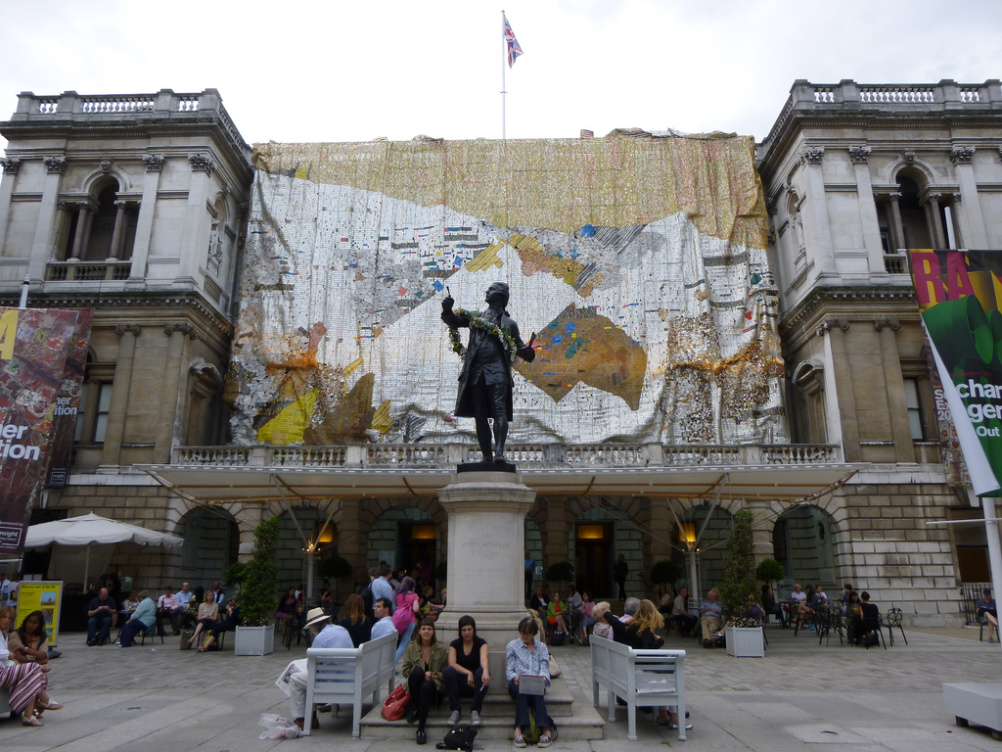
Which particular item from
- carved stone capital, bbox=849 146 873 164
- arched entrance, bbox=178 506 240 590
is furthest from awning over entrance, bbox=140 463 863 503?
carved stone capital, bbox=849 146 873 164

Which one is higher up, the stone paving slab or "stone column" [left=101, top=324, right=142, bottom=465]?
"stone column" [left=101, top=324, right=142, bottom=465]

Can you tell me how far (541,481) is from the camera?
19.1 meters

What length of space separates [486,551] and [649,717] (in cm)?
243

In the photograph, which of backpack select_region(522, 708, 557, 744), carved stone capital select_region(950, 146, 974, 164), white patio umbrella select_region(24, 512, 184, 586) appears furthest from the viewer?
carved stone capital select_region(950, 146, 974, 164)

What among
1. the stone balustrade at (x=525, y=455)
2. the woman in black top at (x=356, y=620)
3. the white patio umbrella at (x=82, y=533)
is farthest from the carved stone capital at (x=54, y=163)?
the woman in black top at (x=356, y=620)

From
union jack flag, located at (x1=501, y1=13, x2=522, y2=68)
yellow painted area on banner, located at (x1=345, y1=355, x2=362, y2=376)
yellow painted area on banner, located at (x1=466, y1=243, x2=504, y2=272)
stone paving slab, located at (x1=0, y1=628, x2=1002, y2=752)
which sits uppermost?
union jack flag, located at (x1=501, y1=13, x2=522, y2=68)

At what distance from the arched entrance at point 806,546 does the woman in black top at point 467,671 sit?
1941cm

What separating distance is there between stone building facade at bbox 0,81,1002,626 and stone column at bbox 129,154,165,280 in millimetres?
79

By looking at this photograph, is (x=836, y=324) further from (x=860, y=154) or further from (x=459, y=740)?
(x=459, y=740)

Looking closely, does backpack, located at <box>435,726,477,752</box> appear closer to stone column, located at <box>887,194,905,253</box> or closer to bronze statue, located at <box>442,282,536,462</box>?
bronze statue, located at <box>442,282,536,462</box>

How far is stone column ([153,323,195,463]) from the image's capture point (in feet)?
77.1

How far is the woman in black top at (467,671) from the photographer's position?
698cm

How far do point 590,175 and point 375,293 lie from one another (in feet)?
30.5

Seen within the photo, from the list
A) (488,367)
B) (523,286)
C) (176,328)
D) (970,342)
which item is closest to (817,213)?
(523,286)
